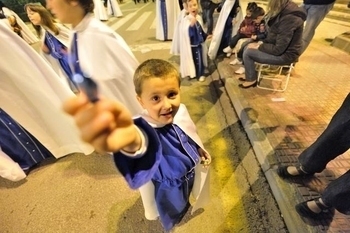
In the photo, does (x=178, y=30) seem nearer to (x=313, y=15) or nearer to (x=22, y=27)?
(x=313, y=15)

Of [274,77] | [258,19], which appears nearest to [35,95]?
[274,77]

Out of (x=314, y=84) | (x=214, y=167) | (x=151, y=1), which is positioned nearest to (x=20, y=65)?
(x=214, y=167)

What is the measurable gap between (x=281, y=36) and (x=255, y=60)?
0.44m

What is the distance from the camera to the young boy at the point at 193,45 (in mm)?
3463

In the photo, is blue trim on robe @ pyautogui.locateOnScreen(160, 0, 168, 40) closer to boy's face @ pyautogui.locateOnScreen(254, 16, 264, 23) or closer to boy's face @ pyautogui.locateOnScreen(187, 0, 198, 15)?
boy's face @ pyautogui.locateOnScreen(187, 0, 198, 15)

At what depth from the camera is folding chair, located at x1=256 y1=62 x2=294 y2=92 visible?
301cm

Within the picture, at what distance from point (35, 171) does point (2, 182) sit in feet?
0.93

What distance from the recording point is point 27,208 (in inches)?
72.5

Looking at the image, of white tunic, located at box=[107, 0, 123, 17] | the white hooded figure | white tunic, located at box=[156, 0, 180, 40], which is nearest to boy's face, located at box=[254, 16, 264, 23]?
white tunic, located at box=[156, 0, 180, 40]

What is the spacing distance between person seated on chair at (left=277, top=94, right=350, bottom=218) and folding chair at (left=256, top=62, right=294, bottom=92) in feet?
5.34

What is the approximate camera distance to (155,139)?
2.63 ft

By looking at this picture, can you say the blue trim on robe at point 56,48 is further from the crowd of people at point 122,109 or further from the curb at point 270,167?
the curb at point 270,167

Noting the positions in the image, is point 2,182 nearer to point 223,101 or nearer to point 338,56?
point 223,101

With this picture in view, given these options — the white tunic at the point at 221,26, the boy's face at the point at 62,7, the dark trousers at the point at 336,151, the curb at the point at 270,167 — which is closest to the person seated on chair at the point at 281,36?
the curb at the point at 270,167
